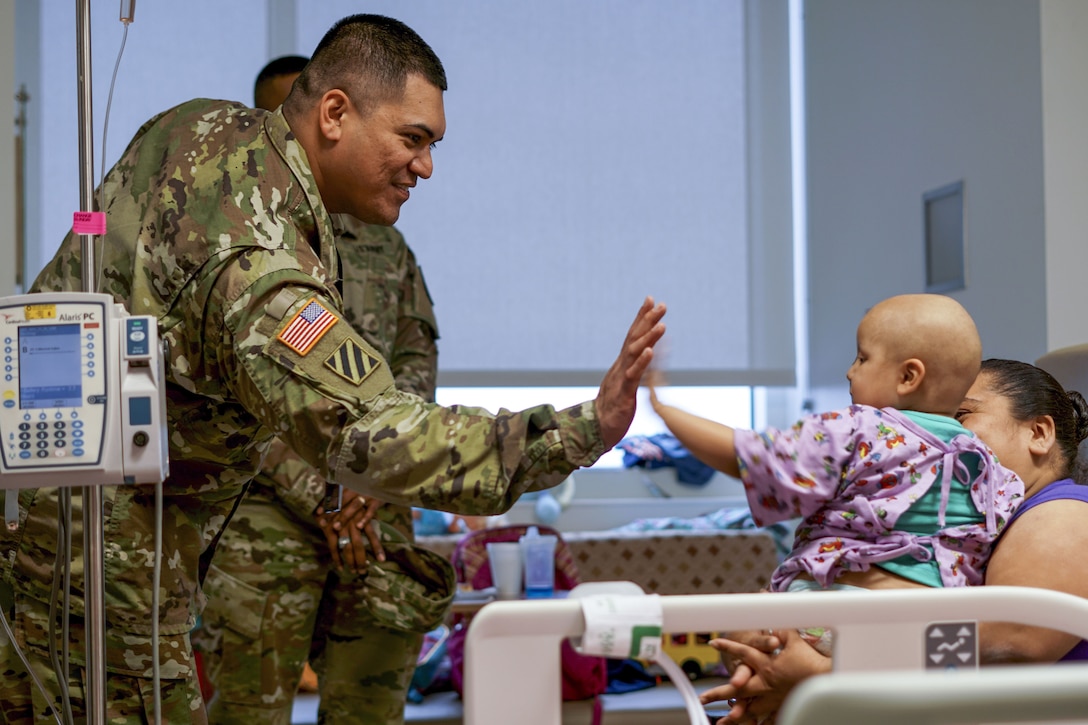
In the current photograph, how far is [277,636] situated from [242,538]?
21 centimetres

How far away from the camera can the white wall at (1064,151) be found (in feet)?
10.7

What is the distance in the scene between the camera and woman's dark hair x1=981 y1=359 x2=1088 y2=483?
1730 mm

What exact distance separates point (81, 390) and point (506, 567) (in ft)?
7.54

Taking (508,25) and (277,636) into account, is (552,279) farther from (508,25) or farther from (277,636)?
(277,636)

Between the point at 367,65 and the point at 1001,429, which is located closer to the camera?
the point at 367,65

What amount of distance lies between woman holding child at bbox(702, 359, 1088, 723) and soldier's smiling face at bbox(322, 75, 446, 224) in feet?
2.65

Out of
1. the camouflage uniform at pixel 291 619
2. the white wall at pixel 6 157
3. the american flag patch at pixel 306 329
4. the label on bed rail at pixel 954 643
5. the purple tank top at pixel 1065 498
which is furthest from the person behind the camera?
the white wall at pixel 6 157

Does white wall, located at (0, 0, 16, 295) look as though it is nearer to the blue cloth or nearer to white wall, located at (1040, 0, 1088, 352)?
the blue cloth

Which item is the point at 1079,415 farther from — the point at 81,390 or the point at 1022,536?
the point at 81,390

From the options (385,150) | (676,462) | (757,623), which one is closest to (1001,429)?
(757,623)

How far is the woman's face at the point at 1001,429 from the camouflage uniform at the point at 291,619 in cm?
121

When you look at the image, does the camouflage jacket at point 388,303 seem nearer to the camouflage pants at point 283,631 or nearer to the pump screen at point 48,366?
the camouflage pants at point 283,631

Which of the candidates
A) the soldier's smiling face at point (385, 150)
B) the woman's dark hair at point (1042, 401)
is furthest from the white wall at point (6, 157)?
the woman's dark hair at point (1042, 401)

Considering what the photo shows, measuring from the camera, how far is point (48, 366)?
4.30ft
